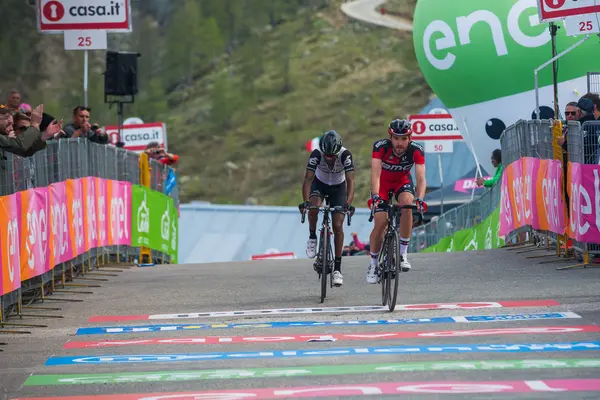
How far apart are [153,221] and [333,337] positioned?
1502cm

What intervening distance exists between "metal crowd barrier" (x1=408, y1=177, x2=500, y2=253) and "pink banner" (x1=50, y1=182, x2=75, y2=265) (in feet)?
33.4

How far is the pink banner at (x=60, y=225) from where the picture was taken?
16781 mm

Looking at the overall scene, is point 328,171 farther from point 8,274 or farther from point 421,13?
point 421,13

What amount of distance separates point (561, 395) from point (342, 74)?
97987 mm

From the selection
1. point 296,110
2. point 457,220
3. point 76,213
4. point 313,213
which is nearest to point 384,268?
point 313,213

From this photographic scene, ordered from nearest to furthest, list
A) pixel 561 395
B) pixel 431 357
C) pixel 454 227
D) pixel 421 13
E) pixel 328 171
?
pixel 561 395 < pixel 431 357 < pixel 328 171 < pixel 454 227 < pixel 421 13

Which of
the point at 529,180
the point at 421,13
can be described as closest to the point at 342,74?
the point at 421,13

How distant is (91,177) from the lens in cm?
2012

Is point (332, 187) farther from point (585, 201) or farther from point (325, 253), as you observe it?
point (585, 201)

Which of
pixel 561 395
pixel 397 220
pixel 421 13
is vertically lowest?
pixel 561 395

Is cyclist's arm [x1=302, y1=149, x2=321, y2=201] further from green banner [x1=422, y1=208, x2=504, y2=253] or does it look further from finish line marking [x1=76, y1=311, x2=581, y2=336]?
green banner [x1=422, y1=208, x2=504, y2=253]

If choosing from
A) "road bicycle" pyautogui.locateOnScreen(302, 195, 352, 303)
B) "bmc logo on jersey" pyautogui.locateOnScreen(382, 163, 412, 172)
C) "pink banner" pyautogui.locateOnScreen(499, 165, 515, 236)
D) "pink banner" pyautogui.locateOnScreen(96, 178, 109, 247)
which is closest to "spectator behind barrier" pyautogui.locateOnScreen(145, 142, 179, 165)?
"pink banner" pyautogui.locateOnScreen(96, 178, 109, 247)

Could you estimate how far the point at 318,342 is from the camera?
39.5 ft

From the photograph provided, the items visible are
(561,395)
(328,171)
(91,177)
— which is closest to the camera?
(561,395)
